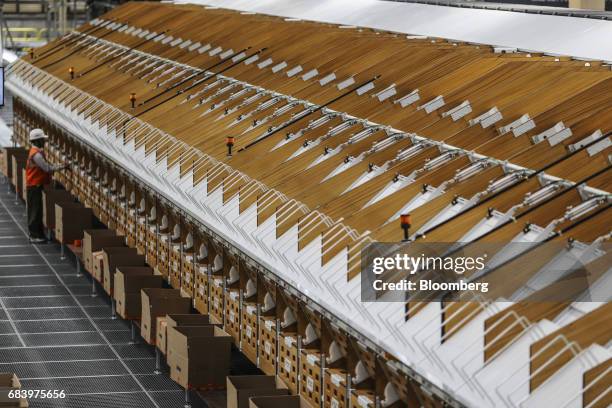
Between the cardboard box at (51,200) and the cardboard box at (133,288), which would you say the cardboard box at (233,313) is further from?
the cardboard box at (51,200)

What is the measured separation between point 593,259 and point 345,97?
5.02 meters

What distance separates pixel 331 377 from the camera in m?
7.46

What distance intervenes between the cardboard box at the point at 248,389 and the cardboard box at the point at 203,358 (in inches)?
34.9

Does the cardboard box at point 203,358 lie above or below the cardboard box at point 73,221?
above

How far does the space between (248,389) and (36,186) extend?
8.59 metres

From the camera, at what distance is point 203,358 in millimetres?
9070

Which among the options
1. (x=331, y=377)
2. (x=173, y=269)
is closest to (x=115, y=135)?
(x=173, y=269)

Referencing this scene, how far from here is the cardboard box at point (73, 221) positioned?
47.1ft

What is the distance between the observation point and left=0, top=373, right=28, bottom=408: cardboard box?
7.59 meters

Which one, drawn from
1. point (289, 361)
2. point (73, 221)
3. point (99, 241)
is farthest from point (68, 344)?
point (289, 361)

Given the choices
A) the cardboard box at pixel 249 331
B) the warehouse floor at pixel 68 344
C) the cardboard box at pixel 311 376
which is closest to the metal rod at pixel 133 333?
the warehouse floor at pixel 68 344

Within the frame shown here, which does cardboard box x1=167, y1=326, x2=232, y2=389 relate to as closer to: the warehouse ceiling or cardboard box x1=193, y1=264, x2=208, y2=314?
the warehouse ceiling

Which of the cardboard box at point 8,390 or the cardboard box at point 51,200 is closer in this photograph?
the cardboard box at point 8,390

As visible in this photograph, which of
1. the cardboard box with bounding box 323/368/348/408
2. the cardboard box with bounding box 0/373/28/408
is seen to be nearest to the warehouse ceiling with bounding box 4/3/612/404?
the cardboard box with bounding box 323/368/348/408
